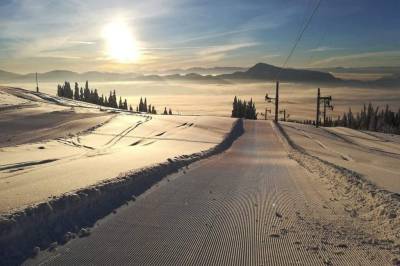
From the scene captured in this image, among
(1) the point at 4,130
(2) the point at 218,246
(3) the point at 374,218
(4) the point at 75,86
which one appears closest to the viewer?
(2) the point at 218,246

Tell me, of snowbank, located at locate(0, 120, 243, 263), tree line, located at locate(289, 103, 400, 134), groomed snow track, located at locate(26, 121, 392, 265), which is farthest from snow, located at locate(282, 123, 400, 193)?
tree line, located at locate(289, 103, 400, 134)

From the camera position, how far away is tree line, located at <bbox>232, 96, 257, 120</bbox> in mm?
154250

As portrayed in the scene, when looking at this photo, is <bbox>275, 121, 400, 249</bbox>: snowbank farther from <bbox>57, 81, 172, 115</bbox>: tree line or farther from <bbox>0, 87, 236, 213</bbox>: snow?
<bbox>57, 81, 172, 115</bbox>: tree line

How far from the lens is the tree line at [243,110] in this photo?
506 ft

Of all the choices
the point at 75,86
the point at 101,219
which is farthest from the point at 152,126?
the point at 75,86

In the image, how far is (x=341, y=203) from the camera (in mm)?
10000

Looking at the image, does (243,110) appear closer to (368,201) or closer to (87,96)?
(87,96)

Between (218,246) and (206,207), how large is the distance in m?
2.34

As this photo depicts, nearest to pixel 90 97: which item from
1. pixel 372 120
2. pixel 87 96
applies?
pixel 87 96

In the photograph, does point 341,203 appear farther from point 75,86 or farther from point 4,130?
point 75,86

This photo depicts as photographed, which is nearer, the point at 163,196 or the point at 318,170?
the point at 163,196

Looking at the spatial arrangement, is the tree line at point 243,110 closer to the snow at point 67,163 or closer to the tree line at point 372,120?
the tree line at point 372,120

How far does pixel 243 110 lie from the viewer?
510ft

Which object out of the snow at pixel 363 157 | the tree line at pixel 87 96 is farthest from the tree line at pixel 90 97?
the snow at pixel 363 157
